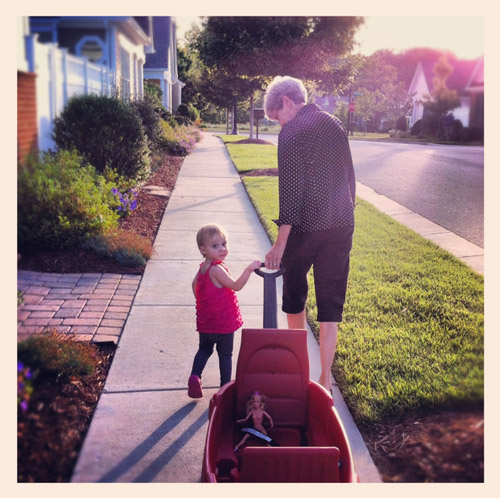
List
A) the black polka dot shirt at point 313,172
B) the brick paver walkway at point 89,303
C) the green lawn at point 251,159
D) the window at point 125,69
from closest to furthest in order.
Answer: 1. the window at point 125,69
2. the black polka dot shirt at point 313,172
3. the brick paver walkway at point 89,303
4. the green lawn at point 251,159

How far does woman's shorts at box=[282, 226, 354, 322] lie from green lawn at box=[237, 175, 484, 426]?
0.49 m

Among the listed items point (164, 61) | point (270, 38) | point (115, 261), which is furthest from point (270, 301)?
point (164, 61)

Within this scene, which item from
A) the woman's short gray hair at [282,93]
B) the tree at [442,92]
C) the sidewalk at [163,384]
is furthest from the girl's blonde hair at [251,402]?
the tree at [442,92]

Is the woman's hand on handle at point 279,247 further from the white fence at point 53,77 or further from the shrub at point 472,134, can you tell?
the white fence at point 53,77

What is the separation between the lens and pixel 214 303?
9.84 ft

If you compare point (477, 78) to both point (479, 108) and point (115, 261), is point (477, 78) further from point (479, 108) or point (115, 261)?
point (115, 261)

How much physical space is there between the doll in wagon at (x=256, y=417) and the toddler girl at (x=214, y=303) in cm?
43

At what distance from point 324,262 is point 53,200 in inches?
54.5

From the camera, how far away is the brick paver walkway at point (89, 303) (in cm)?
326

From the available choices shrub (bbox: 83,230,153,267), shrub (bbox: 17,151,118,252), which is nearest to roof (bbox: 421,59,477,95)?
shrub (bbox: 17,151,118,252)

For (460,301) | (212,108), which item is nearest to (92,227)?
(460,301)

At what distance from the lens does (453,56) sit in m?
2.49

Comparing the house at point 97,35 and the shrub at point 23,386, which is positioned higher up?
the house at point 97,35
